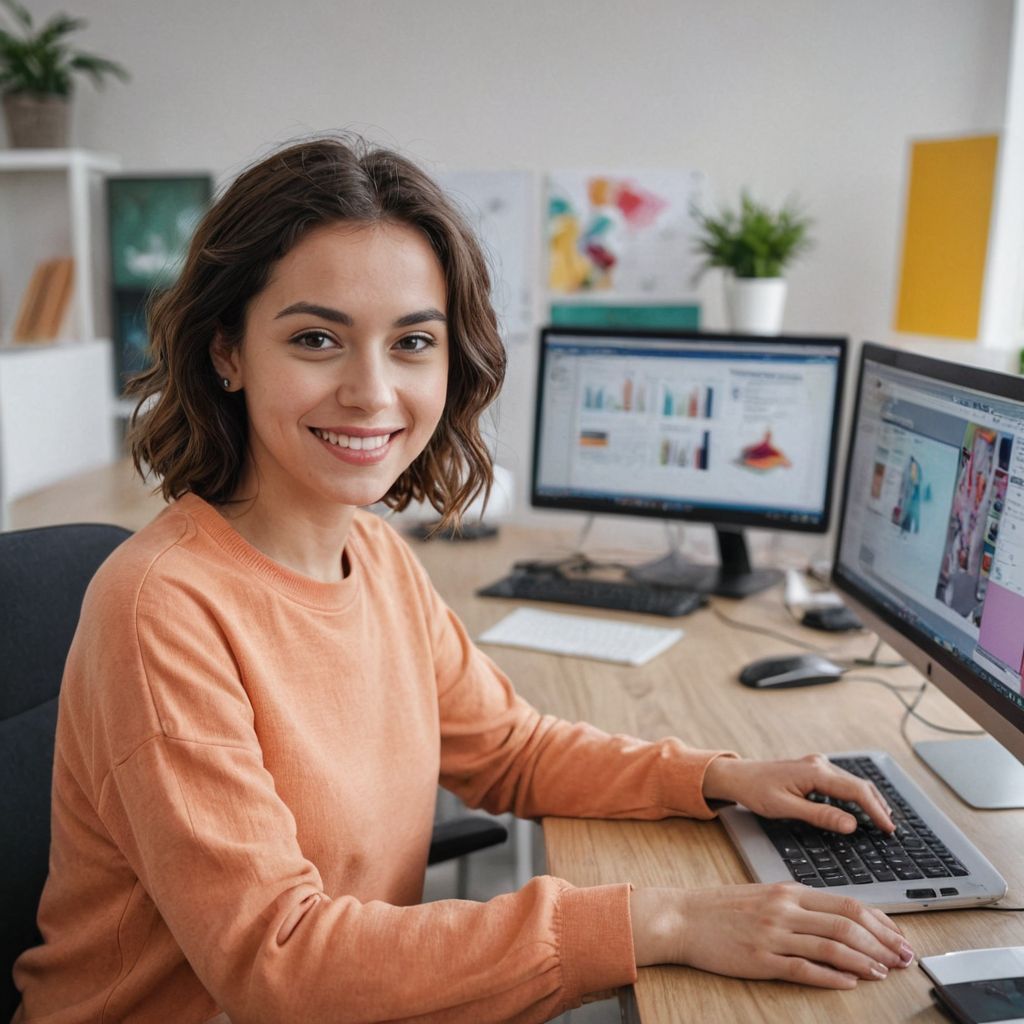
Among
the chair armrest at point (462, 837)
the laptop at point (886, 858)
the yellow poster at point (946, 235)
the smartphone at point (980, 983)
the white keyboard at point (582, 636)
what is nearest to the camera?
the smartphone at point (980, 983)

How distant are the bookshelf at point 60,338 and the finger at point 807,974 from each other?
7.63ft

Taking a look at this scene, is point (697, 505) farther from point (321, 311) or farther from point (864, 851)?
point (321, 311)

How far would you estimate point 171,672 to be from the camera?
2.78 ft

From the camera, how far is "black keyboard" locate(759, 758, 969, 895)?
96cm

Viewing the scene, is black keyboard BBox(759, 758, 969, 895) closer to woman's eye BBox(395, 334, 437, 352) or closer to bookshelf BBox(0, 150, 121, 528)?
woman's eye BBox(395, 334, 437, 352)

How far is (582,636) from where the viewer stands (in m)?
1.71

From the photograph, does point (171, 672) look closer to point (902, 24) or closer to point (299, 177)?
point (299, 177)

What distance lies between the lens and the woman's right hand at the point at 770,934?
0.83 meters

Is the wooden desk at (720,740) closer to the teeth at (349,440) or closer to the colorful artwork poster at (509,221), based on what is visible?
the teeth at (349,440)

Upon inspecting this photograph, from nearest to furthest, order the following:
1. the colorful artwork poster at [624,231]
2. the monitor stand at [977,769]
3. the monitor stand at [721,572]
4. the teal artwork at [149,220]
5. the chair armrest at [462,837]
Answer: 1. the monitor stand at [977,769]
2. the chair armrest at [462,837]
3. the monitor stand at [721,572]
4. the colorful artwork poster at [624,231]
5. the teal artwork at [149,220]

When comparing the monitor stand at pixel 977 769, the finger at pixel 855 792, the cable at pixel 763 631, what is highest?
the finger at pixel 855 792

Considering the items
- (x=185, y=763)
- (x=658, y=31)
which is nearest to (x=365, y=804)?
(x=185, y=763)

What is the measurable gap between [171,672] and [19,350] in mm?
2310

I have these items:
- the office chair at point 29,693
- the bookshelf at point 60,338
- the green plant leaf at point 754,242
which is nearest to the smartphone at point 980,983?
the office chair at point 29,693
